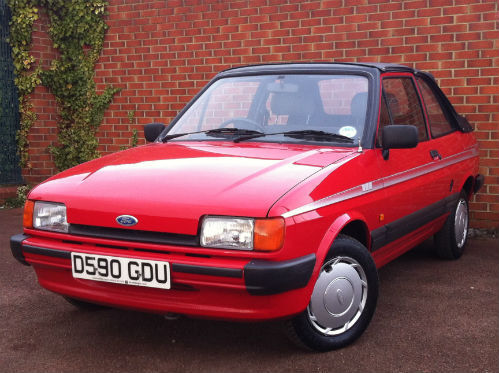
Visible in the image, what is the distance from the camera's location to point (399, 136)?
3.60m

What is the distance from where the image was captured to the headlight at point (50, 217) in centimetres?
311

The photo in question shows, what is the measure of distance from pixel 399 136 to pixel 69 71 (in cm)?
624

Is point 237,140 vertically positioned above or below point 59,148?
above

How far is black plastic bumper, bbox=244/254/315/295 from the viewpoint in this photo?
2.66m

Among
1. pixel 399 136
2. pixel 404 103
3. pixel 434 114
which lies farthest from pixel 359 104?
pixel 434 114

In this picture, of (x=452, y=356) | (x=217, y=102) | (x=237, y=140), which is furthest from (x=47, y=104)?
(x=452, y=356)

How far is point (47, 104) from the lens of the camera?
8633 millimetres

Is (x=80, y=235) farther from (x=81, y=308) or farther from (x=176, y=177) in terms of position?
(x=81, y=308)

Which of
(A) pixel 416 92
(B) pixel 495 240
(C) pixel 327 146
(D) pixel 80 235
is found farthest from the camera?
(B) pixel 495 240

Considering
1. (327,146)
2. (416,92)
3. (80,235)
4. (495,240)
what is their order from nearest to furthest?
(80,235), (327,146), (416,92), (495,240)

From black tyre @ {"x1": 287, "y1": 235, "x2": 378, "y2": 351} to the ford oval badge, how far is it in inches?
35.8

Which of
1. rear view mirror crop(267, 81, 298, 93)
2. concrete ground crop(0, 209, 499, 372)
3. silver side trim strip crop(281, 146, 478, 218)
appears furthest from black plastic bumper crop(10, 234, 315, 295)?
rear view mirror crop(267, 81, 298, 93)

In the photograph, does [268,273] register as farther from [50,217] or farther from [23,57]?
[23,57]

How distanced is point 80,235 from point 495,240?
180 inches
